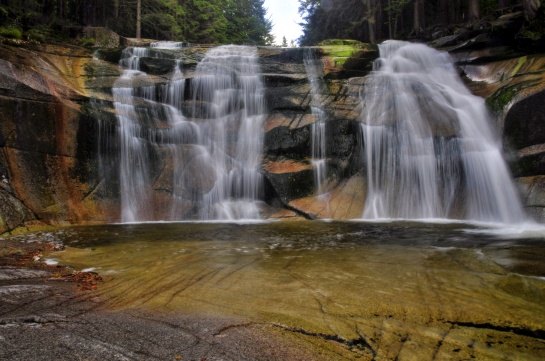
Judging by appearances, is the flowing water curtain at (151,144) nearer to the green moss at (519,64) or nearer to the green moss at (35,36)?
the green moss at (35,36)

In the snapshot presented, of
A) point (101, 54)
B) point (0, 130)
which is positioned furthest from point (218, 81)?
point (0, 130)

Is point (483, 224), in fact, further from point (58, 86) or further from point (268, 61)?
point (58, 86)

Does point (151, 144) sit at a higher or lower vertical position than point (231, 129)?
lower

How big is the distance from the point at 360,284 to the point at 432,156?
931 cm

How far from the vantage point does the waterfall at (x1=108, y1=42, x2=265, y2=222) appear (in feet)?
40.4

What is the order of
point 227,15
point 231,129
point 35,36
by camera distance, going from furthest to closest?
point 227,15 → point 231,129 → point 35,36

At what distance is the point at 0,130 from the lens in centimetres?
1031

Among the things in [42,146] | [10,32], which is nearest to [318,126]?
[42,146]

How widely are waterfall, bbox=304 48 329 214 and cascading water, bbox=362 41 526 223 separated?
5.05 feet

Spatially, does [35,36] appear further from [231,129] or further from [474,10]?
[474,10]

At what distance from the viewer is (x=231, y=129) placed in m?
13.9

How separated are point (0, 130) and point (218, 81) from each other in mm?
7634

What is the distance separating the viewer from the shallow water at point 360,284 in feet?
10.4

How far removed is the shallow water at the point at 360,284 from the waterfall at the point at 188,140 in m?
3.97
